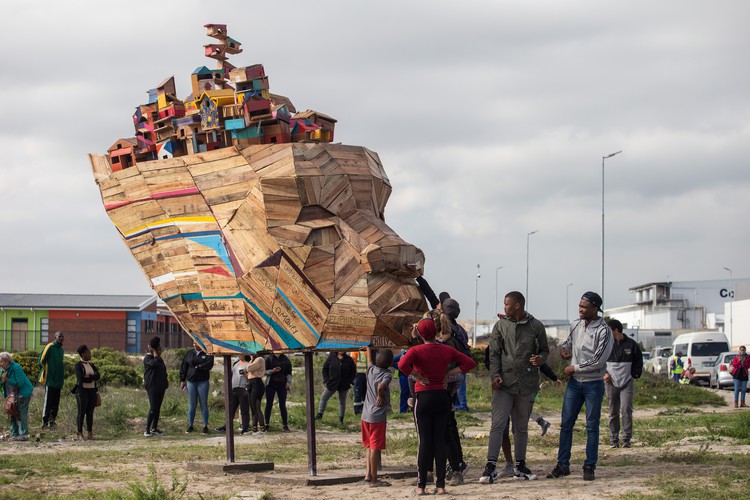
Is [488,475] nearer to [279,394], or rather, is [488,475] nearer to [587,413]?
[587,413]

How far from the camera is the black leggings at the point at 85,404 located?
51.0 feet

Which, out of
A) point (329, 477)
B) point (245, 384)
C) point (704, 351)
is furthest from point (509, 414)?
point (704, 351)

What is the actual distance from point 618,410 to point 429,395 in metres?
5.04

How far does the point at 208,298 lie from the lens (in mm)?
10531

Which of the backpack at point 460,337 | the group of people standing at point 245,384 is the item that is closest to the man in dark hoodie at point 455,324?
the backpack at point 460,337

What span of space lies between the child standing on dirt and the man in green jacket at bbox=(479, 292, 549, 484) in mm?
1084

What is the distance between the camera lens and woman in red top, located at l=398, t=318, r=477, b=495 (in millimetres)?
9195

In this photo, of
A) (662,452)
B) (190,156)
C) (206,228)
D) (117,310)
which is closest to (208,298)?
(206,228)

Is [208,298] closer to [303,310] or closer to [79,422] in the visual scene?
[303,310]

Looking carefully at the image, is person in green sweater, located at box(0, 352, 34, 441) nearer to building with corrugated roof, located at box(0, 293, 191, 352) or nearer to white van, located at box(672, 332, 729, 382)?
white van, located at box(672, 332, 729, 382)

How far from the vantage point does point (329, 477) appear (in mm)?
10133

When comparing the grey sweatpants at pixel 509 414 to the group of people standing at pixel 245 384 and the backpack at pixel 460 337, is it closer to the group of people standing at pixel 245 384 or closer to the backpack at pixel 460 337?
the backpack at pixel 460 337

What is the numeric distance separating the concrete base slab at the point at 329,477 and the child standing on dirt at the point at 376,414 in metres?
0.24

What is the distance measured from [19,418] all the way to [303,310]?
762 cm
